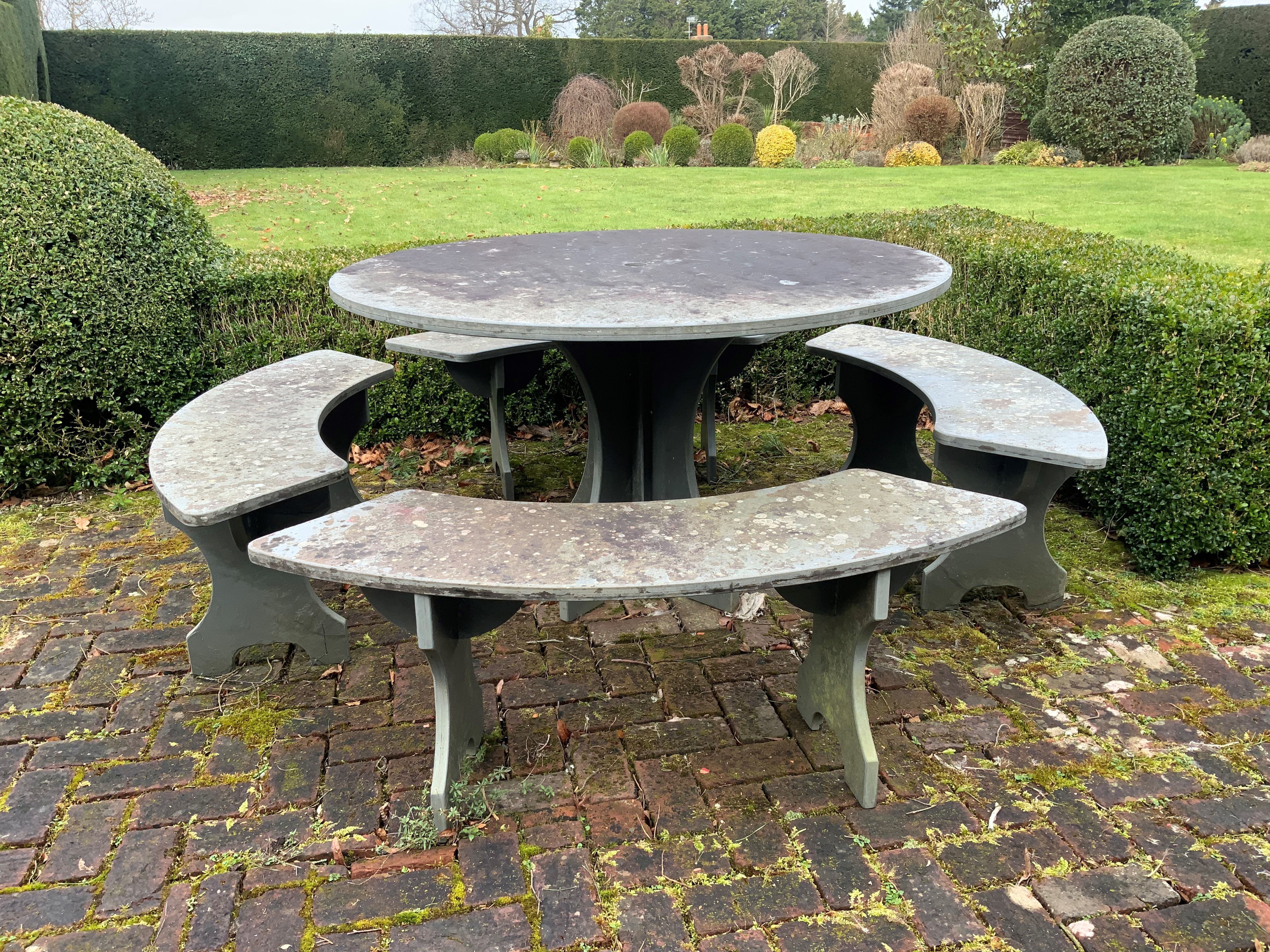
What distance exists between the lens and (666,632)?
344 centimetres

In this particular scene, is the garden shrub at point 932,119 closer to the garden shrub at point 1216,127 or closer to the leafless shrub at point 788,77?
the leafless shrub at point 788,77

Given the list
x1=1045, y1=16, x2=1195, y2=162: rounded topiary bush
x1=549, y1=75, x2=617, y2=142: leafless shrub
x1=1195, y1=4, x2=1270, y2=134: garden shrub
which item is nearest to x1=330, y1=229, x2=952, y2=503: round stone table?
x1=1045, y1=16, x2=1195, y2=162: rounded topiary bush

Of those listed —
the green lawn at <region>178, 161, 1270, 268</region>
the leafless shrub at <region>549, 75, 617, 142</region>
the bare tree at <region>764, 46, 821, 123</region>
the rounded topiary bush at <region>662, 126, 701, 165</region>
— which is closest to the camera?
the green lawn at <region>178, 161, 1270, 268</region>

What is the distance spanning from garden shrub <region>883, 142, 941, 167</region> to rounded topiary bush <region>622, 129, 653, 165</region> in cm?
456

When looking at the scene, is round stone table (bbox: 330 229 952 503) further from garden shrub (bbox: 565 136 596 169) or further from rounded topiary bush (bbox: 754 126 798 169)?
garden shrub (bbox: 565 136 596 169)

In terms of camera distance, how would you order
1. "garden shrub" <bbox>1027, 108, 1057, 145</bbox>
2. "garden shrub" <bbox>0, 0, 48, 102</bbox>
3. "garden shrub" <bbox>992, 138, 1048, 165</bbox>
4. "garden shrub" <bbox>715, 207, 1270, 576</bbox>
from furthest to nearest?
"garden shrub" <bbox>1027, 108, 1057, 145</bbox> < "garden shrub" <bbox>992, 138, 1048, 165</bbox> < "garden shrub" <bbox>0, 0, 48, 102</bbox> < "garden shrub" <bbox>715, 207, 1270, 576</bbox>

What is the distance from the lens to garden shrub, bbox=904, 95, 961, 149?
16.8m

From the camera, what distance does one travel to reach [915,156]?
16.0m

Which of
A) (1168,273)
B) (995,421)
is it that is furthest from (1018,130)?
(995,421)

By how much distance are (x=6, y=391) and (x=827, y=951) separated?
4336mm

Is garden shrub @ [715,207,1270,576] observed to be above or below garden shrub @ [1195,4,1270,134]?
below

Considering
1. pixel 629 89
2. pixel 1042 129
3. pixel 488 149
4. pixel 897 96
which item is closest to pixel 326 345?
pixel 488 149

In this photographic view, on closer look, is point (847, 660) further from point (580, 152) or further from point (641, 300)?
point (580, 152)

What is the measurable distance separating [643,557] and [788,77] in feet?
69.4
